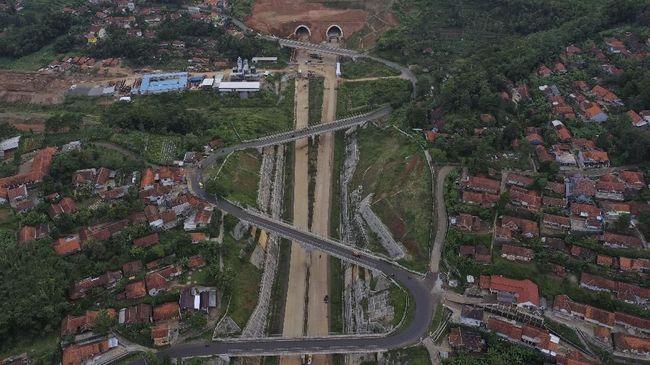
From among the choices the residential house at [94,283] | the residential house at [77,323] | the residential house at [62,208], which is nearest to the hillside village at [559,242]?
the residential house at [77,323]

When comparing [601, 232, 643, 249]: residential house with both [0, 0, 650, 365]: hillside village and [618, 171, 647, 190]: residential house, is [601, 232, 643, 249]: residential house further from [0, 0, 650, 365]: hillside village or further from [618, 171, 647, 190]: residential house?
[618, 171, 647, 190]: residential house

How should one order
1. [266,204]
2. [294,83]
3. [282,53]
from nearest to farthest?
[266,204], [294,83], [282,53]

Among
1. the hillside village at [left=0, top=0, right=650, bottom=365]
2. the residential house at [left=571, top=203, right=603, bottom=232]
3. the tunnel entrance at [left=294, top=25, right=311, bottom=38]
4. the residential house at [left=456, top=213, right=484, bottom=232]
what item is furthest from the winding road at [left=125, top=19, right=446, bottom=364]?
the tunnel entrance at [left=294, top=25, right=311, bottom=38]

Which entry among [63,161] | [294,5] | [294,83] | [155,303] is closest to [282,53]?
[294,83]

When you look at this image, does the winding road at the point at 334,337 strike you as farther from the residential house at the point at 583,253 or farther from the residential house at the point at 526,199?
the residential house at the point at 583,253

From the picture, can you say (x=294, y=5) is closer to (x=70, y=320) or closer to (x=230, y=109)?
(x=230, y=109)

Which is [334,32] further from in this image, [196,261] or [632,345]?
[632,345]
